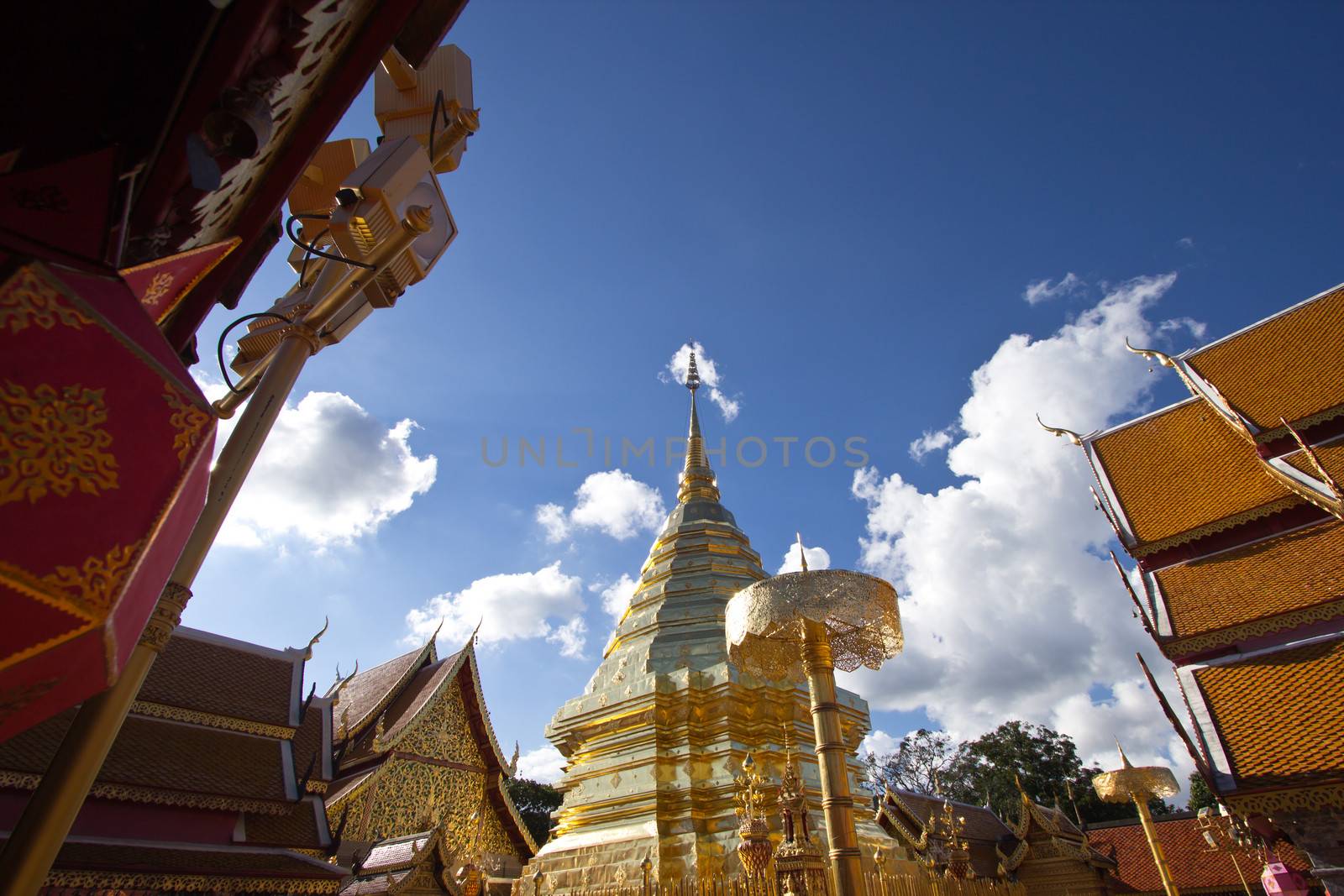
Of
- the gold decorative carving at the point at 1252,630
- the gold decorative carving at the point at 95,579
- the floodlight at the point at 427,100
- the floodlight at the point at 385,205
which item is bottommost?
the gold decorative carving at the point at 95,579

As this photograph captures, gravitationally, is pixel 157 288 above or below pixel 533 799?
below

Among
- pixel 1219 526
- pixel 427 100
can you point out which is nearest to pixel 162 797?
pixel 427 100

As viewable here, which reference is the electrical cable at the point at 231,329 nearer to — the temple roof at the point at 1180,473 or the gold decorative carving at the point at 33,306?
the gold decorative carving at the point at 33,306

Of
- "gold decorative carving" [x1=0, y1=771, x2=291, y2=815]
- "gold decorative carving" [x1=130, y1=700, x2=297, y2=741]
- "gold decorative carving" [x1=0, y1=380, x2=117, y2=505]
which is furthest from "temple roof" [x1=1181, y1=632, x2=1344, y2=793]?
"gold decorative carving" [x1=130, y1=700, x2=297, y2=741]

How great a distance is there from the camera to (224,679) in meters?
9.03

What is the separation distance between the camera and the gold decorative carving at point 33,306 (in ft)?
3.97

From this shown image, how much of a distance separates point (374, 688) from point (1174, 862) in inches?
707

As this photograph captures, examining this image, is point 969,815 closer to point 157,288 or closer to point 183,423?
point 157,288

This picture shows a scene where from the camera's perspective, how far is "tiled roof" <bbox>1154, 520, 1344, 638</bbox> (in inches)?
274

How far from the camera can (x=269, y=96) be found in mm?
2018

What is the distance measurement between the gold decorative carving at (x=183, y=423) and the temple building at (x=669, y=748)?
23.8 ft

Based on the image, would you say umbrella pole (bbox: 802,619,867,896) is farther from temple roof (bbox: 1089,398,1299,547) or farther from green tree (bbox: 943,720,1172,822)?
green tree (bbox: 943,720,1172,822)

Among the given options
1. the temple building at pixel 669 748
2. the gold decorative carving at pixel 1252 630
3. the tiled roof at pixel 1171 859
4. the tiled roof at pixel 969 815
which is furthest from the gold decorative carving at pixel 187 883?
the tiled roof at pixel 1171 859

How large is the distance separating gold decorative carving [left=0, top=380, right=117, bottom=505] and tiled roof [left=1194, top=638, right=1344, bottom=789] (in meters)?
7.65
